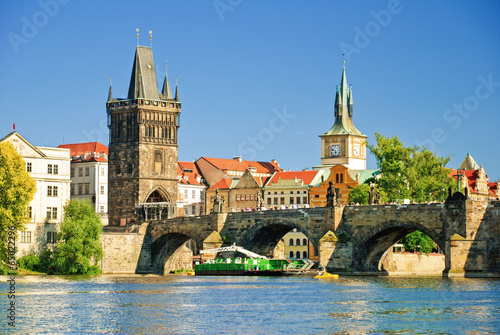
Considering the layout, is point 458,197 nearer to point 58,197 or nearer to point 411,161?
point 411,161

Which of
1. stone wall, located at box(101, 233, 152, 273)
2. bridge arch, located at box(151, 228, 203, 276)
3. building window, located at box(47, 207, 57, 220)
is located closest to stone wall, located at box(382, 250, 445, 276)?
bridge arch, located at box(151, 228, 203, 276)

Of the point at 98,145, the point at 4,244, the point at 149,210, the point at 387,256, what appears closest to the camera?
the point at 4,244

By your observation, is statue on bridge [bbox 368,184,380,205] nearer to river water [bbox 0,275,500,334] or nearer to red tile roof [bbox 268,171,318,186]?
river water [bbox 0,275,500,334]

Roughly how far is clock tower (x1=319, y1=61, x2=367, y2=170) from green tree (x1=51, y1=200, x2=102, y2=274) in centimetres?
6317

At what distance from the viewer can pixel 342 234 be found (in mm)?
100812

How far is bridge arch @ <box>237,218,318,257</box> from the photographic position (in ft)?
355

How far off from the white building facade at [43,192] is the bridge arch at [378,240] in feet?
107

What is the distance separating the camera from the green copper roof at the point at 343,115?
171625 mm

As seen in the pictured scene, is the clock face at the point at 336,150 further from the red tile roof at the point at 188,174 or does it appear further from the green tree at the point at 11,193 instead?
the green tree at the point at 11,193

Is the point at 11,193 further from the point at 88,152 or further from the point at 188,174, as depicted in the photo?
the point at 188,174

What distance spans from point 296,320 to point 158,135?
7706 centimetres

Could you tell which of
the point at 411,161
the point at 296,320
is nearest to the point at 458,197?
the point at 411,161

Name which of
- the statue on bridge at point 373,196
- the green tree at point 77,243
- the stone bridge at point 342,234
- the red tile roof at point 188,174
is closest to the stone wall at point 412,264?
the stone bridge at point 342,234

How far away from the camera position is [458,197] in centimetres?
9194
